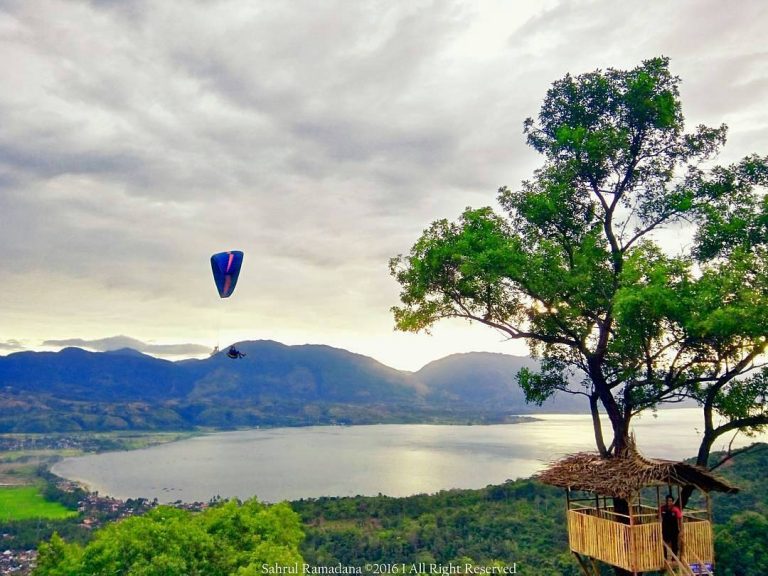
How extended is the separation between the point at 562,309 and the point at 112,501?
82.8m

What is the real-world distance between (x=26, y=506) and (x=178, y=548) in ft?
277

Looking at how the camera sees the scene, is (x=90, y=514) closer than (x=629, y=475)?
No

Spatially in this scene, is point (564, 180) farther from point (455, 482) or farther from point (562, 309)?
point (455, 482)

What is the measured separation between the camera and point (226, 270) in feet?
52.9

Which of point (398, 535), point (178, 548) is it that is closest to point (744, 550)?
point (178, 548)

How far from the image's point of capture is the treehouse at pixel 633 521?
6.93 metres

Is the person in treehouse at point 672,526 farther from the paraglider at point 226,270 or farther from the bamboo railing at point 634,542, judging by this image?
the paraglider at point 226,270

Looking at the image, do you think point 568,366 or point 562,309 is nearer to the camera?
point 562,309

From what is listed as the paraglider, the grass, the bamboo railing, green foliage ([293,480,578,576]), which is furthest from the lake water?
the bamboo railing

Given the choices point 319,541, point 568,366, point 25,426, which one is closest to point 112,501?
point 319,541

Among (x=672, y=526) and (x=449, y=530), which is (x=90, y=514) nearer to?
(x=449, y=530)

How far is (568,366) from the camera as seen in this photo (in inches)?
350

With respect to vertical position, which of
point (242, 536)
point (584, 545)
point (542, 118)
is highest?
point (542, 118)

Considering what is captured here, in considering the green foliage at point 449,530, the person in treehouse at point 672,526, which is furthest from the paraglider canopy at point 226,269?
the green foliage at point 449,530
